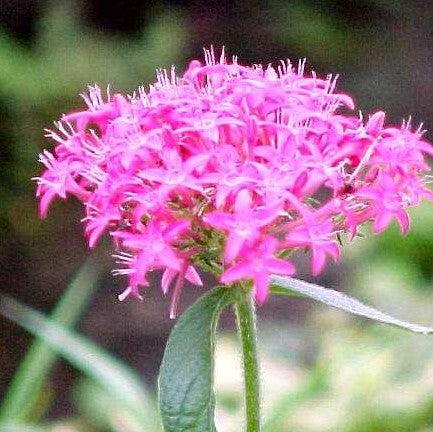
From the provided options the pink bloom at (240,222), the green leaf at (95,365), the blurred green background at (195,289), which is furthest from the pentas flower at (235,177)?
the blurred green background at (195,289)

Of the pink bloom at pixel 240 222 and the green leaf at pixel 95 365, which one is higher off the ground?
the green leaf at pixel 95 365

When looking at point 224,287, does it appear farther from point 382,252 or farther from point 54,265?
point 54,265

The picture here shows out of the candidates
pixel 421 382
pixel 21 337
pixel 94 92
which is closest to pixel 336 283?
pixel 21 337

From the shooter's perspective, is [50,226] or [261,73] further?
[50,226]

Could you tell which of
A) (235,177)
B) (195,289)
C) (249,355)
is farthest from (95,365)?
(195,289)

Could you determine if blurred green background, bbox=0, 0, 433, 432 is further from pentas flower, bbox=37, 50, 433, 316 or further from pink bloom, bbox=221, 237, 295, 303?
pink bloom, bbox=221, 237, 295, 303

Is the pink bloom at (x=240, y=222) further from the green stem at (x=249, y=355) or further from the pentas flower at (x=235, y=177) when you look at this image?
the green stem at (x=249, y=355)
